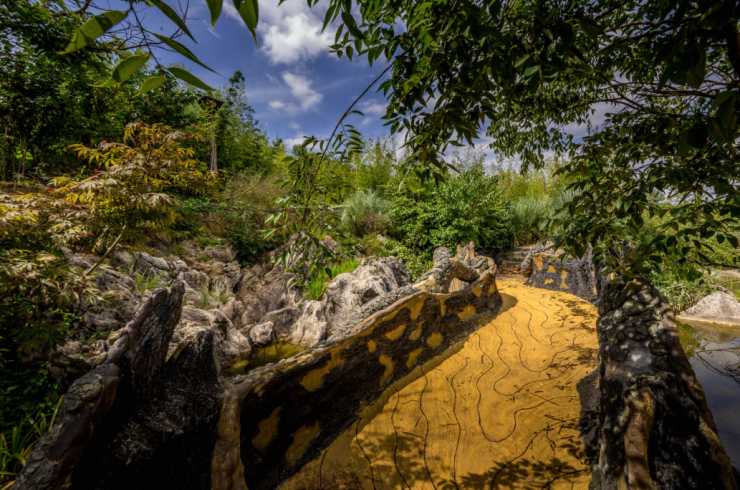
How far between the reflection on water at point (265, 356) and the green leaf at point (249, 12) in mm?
3813

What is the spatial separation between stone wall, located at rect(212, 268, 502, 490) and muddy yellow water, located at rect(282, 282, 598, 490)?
13 cm

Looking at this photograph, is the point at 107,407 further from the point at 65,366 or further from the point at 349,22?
the point at 65,366

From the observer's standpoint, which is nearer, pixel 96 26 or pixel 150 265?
pixel 96 26

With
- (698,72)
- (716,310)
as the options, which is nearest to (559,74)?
(698,72)

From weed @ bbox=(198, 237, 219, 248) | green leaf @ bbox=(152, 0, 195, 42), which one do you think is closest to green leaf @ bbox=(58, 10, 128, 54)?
green leaf @ bbox=(152, 0, 195, 42)

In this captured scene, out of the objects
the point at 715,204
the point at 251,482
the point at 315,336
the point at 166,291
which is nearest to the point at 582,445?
the point at 715,204

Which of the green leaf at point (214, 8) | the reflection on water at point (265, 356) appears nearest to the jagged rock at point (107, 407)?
the green leaf at point (214, 8)

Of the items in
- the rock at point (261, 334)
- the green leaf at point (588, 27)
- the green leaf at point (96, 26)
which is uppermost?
the green leaf at point (588, 27)

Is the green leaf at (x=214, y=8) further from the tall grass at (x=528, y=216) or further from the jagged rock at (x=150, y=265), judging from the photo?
the tall grass at (x=528, y=216)

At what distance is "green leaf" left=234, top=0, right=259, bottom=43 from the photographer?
470 millimetres

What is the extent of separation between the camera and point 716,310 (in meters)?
4.26

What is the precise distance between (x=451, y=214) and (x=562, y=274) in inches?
101

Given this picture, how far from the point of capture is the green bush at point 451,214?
6680mm

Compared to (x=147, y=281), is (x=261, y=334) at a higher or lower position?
lower
